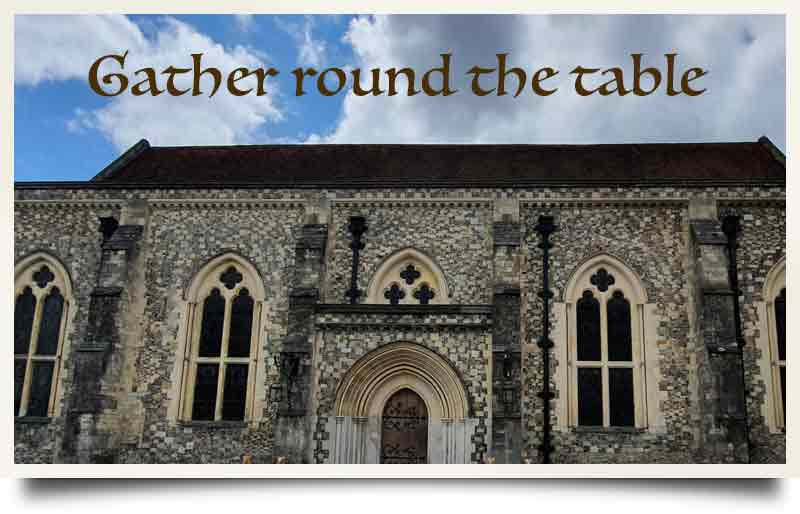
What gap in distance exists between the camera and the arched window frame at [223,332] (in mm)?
14969

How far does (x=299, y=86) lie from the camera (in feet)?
43.6

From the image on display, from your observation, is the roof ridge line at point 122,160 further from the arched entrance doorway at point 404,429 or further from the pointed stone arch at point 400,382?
the arched entrance doorway at point 404,429

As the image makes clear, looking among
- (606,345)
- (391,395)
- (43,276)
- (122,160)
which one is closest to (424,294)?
(391,395)

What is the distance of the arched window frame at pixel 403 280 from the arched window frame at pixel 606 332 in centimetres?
245

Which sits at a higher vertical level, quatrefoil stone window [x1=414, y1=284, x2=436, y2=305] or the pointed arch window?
quatrefoil stone window [x1=414, y1=284, x2=436, y2=305]

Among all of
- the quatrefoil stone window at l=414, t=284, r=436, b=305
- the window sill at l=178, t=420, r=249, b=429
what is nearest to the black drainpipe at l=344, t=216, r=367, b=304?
the quatrefoil stone window at l=414, t=284, r=436, b=305

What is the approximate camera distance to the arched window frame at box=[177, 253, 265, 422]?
14969 mm

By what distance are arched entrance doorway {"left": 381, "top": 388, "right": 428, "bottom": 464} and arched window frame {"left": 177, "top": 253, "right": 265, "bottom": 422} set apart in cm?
257

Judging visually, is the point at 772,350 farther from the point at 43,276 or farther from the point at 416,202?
the point at 43,276

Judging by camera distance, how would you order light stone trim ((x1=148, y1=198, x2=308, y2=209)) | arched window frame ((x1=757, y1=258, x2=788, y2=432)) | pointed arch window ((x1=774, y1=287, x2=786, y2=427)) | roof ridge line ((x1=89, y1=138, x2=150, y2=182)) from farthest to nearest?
roof ridge line ((x1=89, y1=138, x2=150, y2=182)), light stone trim ((x1=148, y1=198, x2=308, y2=209)), pointed arch window ((x1=774, y1=287, x2=786, y2=427)), arched window frame ((x1=757, y1=258, x2=788, y2=432))

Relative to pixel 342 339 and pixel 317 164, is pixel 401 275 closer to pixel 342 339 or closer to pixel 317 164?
pixel 342 339

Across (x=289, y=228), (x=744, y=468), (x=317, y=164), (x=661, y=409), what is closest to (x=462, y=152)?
(x=317, y=164)

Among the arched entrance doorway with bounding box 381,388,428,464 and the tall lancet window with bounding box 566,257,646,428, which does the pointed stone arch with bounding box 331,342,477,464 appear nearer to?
the arched entrance doorway with bounding box 381,388,428,464

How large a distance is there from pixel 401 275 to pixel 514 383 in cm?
342
